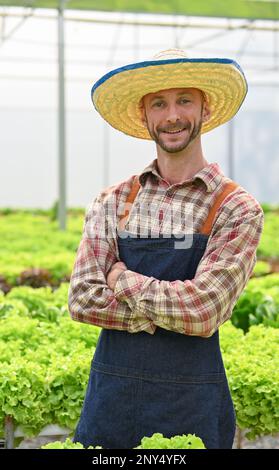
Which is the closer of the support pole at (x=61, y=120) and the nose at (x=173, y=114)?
the nose at (x=173, y=114)

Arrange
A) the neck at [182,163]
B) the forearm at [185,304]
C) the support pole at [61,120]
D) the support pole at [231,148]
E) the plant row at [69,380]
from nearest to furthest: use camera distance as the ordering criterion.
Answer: the forearm at [185,304] → the neck at [182,163] → the plant row at [69,380] → the support pole at [61,120] → the support pole at [231,148]

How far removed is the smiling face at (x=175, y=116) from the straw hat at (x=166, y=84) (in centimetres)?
4

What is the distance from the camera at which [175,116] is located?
2.82m

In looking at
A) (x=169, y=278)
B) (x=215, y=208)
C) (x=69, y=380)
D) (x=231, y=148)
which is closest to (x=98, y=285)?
(x=169, y=278)

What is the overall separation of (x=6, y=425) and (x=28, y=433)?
112 mm

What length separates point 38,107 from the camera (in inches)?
987

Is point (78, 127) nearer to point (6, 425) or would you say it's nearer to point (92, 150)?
point (92, 150)

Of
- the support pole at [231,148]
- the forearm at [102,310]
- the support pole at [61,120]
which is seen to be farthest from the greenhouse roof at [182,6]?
the forearm at [102,310]

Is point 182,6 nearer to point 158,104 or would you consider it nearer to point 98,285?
point 158,104

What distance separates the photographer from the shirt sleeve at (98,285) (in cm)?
279

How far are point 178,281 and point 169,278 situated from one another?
97 mm

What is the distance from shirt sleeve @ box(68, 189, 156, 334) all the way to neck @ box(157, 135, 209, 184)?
28 cm

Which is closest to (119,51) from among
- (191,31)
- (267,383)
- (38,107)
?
(191,31)

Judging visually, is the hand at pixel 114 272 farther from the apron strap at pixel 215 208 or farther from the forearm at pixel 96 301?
the apron strap at pixel 215 208
